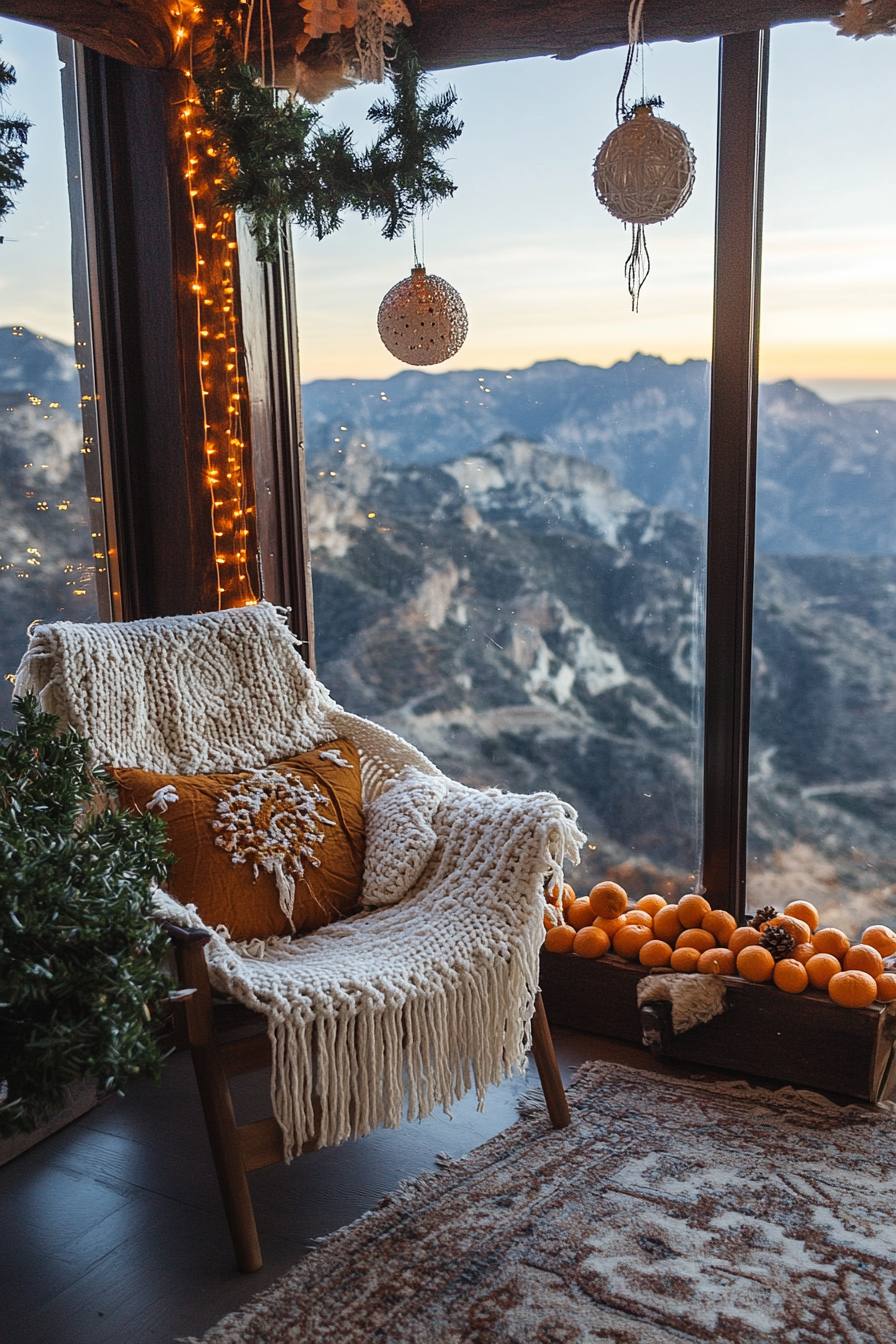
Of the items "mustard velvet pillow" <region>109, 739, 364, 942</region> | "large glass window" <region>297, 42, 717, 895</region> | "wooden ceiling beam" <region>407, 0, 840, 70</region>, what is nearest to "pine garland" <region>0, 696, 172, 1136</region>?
"mustard velvet pillow" <region>109, 739, 364, 942</region>

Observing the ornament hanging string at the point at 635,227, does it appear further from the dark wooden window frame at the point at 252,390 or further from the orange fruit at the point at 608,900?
the orange fruit at the point at 608,900

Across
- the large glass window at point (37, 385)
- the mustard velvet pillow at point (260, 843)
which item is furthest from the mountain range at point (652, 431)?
the mustard velvet pillow at point (260, 843)

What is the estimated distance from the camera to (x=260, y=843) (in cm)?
193

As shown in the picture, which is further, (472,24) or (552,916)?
(472,24)

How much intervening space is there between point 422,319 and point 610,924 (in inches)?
53.7

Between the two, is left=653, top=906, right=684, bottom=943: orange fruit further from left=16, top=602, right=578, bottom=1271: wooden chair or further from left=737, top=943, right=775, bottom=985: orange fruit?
left=16, top=602, right=578, bottom=1271: wooden chair

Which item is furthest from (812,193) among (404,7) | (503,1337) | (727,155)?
(503,1337)

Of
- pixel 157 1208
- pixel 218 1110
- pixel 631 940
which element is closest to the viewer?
pixel 218 1110

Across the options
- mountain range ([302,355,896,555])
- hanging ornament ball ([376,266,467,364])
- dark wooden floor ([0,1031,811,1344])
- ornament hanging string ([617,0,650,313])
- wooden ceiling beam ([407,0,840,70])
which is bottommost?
dark wooden floor ([0,1031,811,1344])

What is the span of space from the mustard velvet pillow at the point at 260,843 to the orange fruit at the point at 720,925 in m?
0.75

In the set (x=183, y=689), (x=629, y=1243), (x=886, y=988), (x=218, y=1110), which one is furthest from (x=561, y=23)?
(x=629, y=1243)

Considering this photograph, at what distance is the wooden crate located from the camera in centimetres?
199

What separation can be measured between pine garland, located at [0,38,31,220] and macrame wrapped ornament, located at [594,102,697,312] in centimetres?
113

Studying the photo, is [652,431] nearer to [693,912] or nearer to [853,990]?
[693,912]
